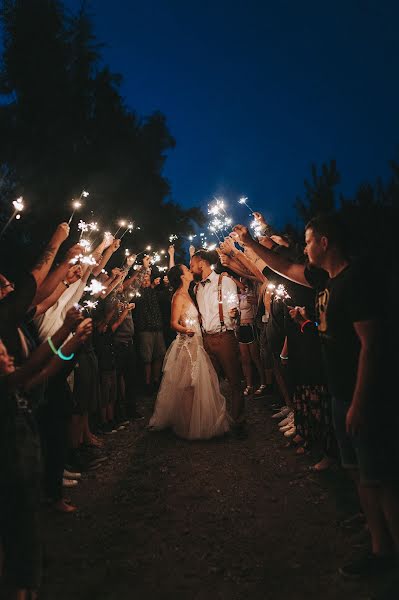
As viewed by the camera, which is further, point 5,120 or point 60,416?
point 5,120

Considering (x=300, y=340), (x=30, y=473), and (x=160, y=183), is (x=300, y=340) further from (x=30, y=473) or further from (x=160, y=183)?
(x=160, y=183)

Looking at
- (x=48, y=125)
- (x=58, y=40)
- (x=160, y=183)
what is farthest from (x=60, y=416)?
(x=160, y=183)

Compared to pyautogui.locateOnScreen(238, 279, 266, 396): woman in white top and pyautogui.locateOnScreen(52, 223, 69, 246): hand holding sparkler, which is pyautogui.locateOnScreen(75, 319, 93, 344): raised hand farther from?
pyautogui.locateOnScreen(238, 279, 266, 396): woman in white top

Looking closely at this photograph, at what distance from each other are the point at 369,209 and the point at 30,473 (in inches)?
628

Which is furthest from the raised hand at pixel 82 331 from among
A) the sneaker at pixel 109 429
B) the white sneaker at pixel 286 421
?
the sneaker at pixel 109 429

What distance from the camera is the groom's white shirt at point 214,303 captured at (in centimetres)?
670

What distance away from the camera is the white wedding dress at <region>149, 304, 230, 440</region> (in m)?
6.42

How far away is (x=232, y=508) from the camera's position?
4.05 m

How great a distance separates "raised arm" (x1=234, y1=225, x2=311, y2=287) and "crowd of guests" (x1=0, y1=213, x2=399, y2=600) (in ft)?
0.04

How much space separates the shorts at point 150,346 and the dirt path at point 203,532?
4.45 metres

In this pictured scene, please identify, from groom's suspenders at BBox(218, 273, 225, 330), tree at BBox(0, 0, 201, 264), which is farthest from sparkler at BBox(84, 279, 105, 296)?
tree at BBox(0, 0, 201, 264)

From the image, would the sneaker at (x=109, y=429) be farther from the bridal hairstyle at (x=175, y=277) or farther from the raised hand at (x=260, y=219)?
the raised hand at (x=260, y=219)

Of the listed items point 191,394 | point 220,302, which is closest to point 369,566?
point 191,394

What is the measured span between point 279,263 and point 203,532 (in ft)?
8.58
